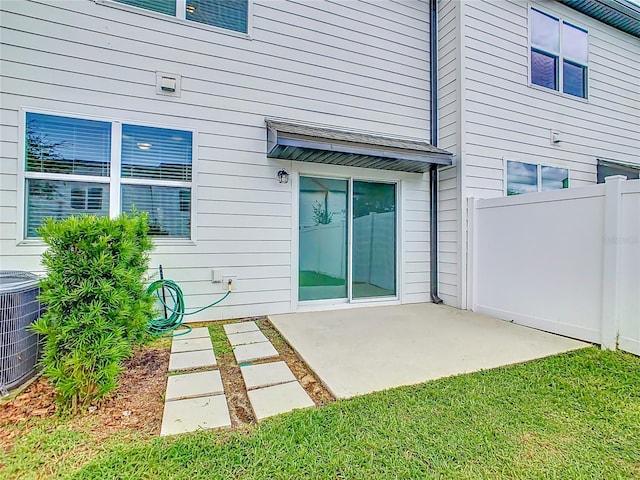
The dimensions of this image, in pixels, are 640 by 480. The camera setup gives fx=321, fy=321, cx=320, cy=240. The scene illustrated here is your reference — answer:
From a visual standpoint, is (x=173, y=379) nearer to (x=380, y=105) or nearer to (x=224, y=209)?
(x=224, y=209)

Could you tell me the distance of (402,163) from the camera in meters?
5.21

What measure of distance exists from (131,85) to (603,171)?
9.18 meters

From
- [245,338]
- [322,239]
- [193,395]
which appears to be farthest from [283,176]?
[193,395]

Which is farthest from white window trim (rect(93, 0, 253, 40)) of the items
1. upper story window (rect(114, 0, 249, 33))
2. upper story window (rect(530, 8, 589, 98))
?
upper story window (rect(530, 8, 589, 98))

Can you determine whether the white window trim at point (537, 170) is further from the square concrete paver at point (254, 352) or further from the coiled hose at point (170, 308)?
the coiled hose at point (170, 308)

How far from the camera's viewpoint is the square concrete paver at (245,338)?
3.77m

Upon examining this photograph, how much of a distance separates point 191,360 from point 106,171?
8.86 feet

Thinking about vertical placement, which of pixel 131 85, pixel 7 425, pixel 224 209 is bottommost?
pixel 7 425

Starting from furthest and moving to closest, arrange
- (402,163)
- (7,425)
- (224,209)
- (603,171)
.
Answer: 1. (603,171)
2. (402,163)
3. (224,209)
4. (7,425)

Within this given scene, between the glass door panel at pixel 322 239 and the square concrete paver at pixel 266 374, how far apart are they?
2.12m

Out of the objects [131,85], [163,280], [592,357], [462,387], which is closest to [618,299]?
[592,357]

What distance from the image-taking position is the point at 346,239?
543 centimetres

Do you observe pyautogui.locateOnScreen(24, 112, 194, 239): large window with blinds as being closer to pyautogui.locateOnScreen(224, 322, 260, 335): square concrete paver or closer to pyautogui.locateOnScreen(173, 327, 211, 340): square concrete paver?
pyautogui.locateOnScreen(173, 327, 211, 340): square concrete paver

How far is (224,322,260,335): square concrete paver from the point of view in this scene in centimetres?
418
